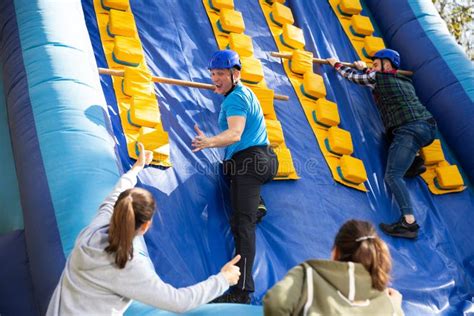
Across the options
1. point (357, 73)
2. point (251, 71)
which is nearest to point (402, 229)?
point (357, 73)

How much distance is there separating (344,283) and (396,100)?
215 cm

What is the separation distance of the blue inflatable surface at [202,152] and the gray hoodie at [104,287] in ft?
0.54

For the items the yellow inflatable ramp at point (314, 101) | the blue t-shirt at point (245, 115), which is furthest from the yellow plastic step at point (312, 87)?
the blue t-shirt at point (245, 115)

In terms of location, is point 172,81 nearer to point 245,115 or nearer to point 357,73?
point 245,115

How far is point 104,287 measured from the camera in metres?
1.72

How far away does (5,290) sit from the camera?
2188 millimetres

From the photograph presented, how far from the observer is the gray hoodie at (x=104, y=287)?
1.71 meters

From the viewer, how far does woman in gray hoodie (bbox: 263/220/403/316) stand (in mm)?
1519

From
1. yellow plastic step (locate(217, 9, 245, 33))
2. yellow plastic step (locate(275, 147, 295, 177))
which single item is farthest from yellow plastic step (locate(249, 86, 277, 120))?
yellow plastic step (locate(217, 9, 245, 33))

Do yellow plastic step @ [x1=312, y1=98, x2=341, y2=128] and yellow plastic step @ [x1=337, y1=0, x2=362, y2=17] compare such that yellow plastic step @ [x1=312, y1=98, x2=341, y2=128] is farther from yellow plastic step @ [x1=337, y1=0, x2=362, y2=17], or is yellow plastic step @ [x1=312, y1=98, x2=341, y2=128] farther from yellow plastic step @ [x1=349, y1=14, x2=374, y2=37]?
yellow plastic step @ [x1=337, y1=0, x2=362, y2=17]

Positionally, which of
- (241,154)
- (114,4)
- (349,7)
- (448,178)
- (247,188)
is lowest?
(448,178)

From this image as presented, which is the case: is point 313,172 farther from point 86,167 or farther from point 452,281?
point 86,167

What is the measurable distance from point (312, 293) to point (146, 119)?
167 cm

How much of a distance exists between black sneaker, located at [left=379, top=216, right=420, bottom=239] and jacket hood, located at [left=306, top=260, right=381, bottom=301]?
176cm
